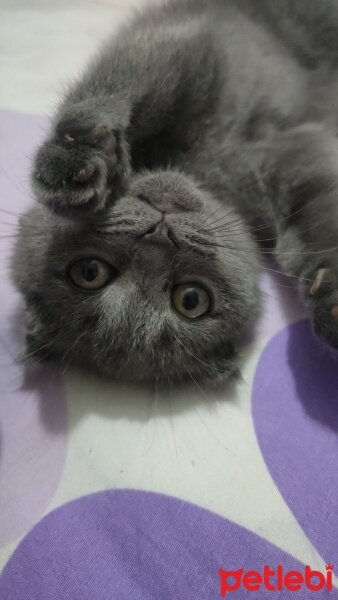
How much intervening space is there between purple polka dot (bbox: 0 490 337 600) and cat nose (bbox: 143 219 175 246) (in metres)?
0.46

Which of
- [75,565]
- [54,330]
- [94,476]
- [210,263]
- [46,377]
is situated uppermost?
[210,263]

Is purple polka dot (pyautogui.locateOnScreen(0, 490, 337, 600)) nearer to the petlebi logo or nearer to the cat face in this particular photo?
the petlebi logo

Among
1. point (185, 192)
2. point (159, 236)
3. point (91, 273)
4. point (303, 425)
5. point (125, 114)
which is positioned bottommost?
point (303, 425)

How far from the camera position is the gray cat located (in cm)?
89

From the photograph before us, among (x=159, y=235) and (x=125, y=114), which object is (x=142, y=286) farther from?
(x=125, y=114)

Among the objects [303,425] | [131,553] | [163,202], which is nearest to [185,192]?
[163,202]

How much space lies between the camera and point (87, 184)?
829 millimetres

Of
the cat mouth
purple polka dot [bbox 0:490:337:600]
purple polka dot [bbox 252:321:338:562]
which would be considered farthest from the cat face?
purple polka dot [bbox 0:490:337:600]

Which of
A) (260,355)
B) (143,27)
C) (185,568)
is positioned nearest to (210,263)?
(260,355)

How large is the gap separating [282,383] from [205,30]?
2.72 feet

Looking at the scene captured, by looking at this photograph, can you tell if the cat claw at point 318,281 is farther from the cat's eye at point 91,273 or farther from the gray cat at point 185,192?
the cat's eye at point 91,273

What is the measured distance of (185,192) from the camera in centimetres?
98

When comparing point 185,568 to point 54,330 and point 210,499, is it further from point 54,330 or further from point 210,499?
point 54,330

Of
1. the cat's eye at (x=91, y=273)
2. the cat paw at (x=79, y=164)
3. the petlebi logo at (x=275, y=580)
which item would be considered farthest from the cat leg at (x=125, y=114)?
the petlebi logo at (x=275, y=580)
